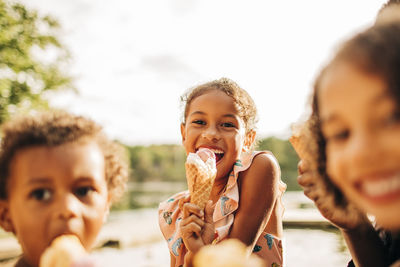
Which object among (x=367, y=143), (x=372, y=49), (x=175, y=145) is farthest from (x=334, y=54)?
(x=175, y=145)

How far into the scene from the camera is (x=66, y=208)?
1265 mm

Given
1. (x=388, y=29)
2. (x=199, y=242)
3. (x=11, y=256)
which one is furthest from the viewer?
(x=11, y=256)

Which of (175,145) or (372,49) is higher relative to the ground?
(372,49)

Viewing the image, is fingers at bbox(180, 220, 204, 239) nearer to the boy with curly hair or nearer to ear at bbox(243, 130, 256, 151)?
the boy with curly hair

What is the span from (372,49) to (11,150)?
1369mm

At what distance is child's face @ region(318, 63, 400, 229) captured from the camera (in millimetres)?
765

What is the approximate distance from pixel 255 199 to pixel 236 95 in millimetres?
750

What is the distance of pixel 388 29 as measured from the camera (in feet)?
2.81

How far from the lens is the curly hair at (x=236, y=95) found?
2266 mm

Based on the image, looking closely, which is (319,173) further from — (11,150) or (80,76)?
(80,76)

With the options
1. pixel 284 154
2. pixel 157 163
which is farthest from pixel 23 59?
pixel 157 163

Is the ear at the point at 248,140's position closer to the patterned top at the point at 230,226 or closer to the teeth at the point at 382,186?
the patterned top at the point at 230,226

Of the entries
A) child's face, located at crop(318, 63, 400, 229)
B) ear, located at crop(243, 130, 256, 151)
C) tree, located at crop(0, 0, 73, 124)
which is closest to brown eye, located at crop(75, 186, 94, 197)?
child's face, located at crop(318, 63, 400, 229)

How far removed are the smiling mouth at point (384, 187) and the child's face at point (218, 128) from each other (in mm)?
1297
